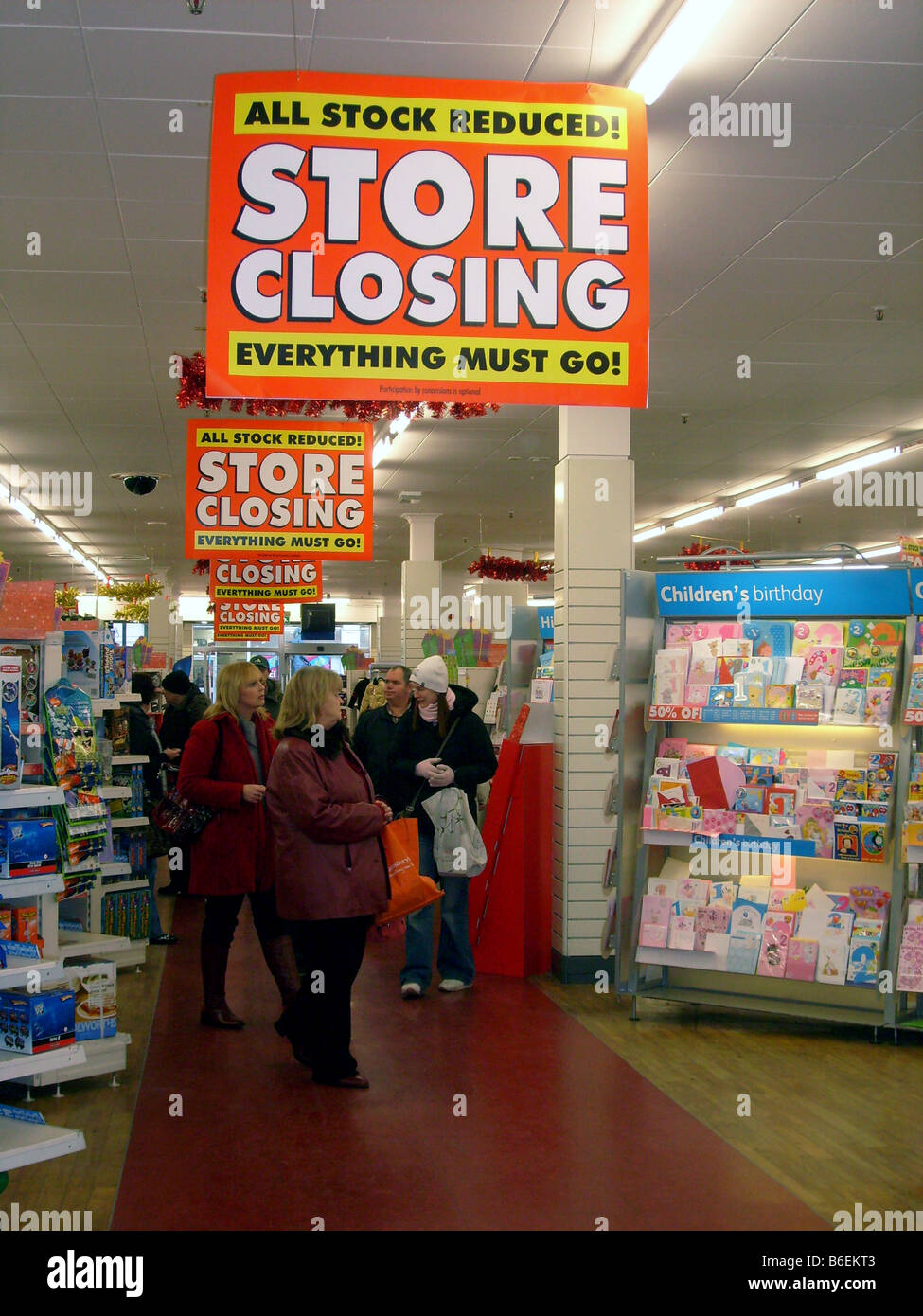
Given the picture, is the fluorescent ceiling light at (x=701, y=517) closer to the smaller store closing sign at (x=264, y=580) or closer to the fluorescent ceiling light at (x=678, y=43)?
the smaller store closing sign at (x=264, y=580)

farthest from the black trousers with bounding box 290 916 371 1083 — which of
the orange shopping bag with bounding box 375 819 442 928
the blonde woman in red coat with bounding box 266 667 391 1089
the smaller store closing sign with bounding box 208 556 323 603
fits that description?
the smaller store closing sign with bounding box 208 556 323 603

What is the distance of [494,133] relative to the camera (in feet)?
11.6

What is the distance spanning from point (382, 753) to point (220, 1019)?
1586 millimetres

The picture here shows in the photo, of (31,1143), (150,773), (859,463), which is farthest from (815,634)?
(859,463)

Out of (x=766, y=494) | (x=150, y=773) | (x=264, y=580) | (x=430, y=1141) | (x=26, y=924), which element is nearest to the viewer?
(x=26, y=924)

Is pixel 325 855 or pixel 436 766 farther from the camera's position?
pixel 436 766

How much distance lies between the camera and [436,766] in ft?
19.9

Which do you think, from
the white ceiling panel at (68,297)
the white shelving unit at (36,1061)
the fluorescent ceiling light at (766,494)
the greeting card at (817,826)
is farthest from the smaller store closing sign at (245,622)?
the white shelving unit at (36,1061)

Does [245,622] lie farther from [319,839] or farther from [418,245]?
[418,245]

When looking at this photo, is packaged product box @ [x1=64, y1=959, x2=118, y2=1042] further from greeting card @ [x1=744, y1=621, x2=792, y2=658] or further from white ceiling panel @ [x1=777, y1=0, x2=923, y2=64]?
white ceiling panel @ [x1=777, y1=0, x2=923, y2=64]

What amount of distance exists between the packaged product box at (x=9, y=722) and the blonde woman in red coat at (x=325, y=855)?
1203mm

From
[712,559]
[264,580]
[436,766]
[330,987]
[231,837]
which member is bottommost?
[330,987]

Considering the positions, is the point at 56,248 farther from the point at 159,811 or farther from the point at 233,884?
the point at 233,884
